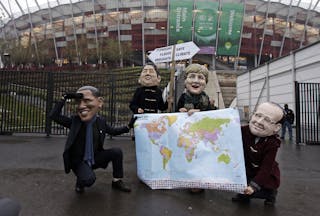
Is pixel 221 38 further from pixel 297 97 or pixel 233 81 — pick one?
pixel 297 97

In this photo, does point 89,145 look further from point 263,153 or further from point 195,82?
point 263,153

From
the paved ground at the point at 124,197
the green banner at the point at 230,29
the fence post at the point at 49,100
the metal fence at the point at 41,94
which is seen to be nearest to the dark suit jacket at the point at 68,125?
the paved ground at the point at 124,197

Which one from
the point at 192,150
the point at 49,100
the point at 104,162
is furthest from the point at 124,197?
the point at 49,100

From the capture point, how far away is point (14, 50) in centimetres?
4147

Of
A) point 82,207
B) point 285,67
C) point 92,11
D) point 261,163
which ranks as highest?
point 92,11

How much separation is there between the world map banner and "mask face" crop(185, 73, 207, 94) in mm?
569

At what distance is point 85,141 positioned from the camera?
3191mm

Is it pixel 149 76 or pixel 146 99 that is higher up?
pixel 149 76

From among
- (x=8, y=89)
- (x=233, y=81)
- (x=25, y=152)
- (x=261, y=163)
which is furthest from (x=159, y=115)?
(x=233, y=81)

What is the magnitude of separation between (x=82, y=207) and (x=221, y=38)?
43.1 meters

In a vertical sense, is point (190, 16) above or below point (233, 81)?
above

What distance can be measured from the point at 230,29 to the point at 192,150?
1686 inches

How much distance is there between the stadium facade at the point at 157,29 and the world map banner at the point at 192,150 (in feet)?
131

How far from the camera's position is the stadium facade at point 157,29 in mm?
41844
